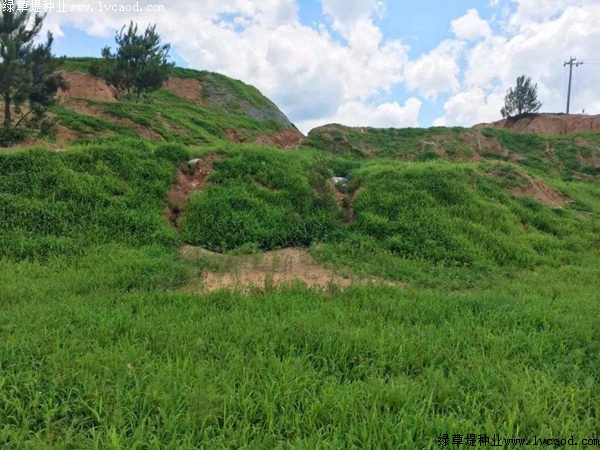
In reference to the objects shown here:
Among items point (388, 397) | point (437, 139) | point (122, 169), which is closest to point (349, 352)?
point (388, 397)

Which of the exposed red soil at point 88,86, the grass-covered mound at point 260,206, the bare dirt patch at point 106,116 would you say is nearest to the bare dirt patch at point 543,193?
the grass-covered mound at point 260,206

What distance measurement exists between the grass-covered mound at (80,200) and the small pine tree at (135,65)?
14.9 meters

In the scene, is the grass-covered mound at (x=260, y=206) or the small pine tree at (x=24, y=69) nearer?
the grass-covered mound at (x=260, y=206)

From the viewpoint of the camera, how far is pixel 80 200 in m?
6.57

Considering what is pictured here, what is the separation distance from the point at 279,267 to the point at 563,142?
25.4m

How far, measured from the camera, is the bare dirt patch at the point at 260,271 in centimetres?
489

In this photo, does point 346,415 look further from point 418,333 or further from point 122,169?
point 122,169

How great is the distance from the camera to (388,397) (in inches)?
98.6

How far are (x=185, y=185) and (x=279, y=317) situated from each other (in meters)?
5.02

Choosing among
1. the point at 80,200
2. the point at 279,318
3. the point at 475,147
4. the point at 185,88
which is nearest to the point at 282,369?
the point at 279,318

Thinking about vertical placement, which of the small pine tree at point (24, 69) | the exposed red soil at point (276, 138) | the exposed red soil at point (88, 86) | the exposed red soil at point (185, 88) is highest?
the exposed red soil at point (185, 88)

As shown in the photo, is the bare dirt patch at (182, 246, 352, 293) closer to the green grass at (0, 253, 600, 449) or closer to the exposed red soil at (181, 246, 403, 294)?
the exposed red soil at (181, 246, 403, 294)

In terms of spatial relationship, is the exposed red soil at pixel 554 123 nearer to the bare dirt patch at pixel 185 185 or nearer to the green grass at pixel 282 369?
the bare dirt patch at pixel 185 185

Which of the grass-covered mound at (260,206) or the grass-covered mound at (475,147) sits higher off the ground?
the grass-covered mound at (475,147)
